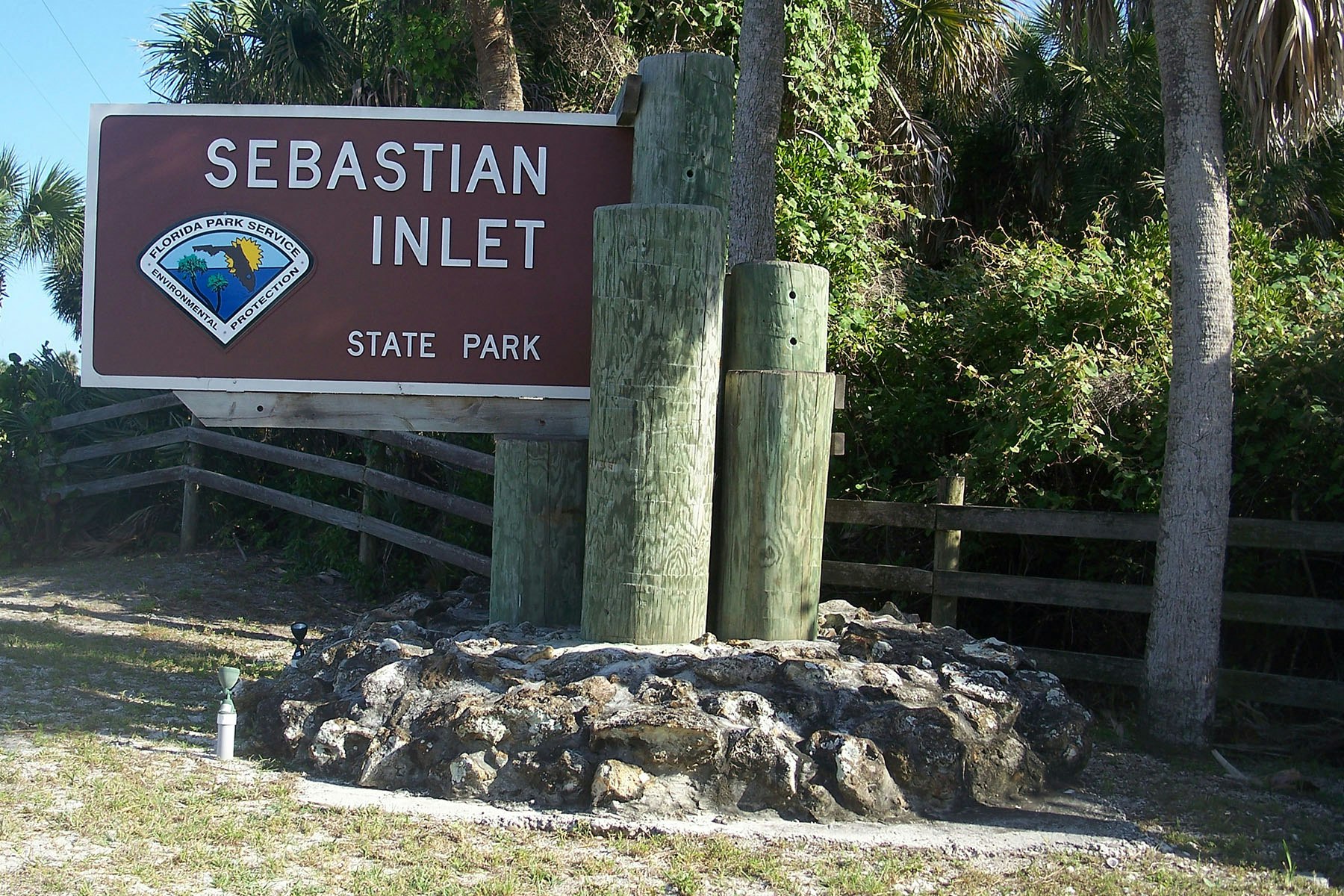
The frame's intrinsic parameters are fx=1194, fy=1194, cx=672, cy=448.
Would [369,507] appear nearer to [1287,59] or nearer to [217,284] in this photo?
[217,284]

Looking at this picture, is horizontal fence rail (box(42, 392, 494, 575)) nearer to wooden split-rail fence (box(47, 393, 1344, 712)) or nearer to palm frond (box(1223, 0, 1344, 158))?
wooden split-rail fence (box(47, 393, 1344, 712))

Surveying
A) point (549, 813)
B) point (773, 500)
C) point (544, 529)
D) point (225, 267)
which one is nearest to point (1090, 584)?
point (773, 500)

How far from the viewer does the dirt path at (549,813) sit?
4.13 m

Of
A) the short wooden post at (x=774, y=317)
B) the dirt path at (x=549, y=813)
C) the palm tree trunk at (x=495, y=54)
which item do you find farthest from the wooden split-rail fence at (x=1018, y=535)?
the palm tree trunk at (x=495, y=54)

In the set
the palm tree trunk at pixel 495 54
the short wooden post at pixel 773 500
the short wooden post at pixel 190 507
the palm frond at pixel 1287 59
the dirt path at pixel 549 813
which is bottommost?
the dirt path at pixel 549 813

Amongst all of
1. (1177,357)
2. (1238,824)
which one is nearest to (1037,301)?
(1177,357)

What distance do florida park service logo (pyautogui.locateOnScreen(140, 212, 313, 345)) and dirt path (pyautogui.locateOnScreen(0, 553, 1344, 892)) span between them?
188cm

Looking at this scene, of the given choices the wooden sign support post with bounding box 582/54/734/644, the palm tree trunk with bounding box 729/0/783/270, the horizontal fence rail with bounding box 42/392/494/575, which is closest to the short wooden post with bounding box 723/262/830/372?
the wooden sign support post with bounding box 582/54/734/644

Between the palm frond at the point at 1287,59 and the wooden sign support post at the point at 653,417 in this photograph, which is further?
the palm frond at the point at 1287,59

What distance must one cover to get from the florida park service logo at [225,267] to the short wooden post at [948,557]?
3.63m

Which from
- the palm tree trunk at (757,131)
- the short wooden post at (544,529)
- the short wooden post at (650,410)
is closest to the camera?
the short wooden post at (650,410)

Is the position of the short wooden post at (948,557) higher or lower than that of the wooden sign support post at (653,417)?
lower

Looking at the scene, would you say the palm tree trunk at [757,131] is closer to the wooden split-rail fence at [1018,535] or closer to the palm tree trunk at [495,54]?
the wooden split-rail fence at [1018,535]

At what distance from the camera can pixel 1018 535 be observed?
678cm
